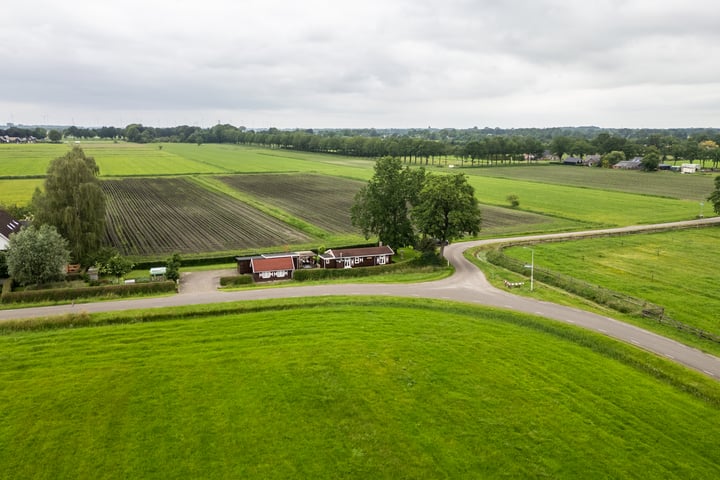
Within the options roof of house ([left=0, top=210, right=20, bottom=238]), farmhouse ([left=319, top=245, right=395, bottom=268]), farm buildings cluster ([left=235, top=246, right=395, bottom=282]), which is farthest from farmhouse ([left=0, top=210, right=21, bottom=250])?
farmhouse ([left=319, top=245, right=395, bottom=268])

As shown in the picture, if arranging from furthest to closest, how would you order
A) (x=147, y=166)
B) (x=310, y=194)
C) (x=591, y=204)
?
(x=147, y=166)
(x=310, y=194)
(x=591, y=204)

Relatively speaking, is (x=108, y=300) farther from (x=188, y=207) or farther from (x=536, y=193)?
(x=536, y=193)

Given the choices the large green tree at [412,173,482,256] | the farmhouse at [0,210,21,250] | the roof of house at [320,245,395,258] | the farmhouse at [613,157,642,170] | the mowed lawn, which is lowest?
the mowed lawn

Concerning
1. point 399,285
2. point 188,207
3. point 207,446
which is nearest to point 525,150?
point 188,207

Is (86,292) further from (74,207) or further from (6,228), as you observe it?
(6,228)

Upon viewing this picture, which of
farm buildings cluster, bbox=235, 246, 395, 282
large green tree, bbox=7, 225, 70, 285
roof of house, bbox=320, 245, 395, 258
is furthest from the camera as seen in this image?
roof of house, bbox=320, 245, 395, 258

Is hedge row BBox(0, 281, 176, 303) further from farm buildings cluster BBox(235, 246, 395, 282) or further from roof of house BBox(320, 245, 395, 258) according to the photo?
roof of house BBox(320, 245, 395, 258)

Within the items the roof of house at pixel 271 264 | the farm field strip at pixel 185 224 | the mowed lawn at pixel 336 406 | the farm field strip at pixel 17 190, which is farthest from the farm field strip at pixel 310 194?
the mowed lawn at pixel 336 406

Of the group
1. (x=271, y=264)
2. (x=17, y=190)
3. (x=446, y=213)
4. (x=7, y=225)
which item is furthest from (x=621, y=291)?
(x=17, y=190)
